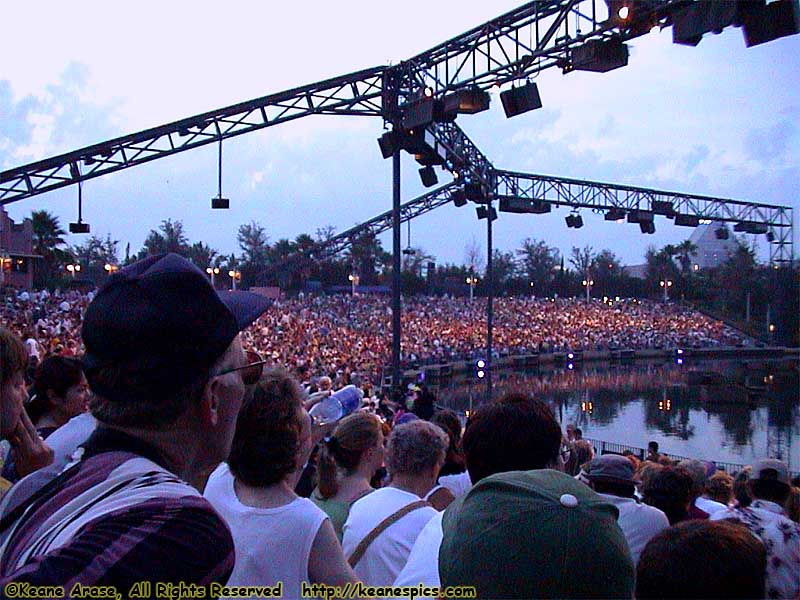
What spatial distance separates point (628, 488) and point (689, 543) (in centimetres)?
212

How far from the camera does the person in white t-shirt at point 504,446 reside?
2365mm

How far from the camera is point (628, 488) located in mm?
3701

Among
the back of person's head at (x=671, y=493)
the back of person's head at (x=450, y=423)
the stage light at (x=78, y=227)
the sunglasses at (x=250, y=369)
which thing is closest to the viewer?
the sunglasses at (x=250, y=369)

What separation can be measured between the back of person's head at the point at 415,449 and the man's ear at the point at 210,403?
1.96 meters

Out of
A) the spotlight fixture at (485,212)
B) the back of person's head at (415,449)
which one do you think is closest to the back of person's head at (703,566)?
the back of person's head at (415,449)

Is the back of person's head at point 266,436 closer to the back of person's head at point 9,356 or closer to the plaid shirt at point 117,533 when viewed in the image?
the back of person's head at point 9,356

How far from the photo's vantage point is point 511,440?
2.39 metres

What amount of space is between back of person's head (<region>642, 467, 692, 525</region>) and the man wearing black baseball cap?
2.84m

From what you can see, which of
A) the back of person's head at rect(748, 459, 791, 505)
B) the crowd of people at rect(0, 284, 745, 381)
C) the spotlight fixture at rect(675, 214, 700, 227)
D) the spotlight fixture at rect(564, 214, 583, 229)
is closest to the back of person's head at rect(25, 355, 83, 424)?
the back of person's head at rect(748, 459, 791, 505)

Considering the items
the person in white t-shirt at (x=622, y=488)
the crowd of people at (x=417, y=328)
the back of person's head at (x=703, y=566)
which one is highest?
the back of person's head at (x=703, y=566)

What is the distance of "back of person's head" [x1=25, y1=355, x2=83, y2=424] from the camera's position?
3979mm

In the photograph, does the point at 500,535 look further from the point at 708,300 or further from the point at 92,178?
the point at 708,300

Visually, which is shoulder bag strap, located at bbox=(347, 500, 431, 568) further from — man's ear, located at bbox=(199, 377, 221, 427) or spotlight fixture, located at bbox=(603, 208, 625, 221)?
spotlight fixture, located at bbox=(603, 208, 625, 221)

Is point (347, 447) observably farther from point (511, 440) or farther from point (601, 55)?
point (601, 55)
